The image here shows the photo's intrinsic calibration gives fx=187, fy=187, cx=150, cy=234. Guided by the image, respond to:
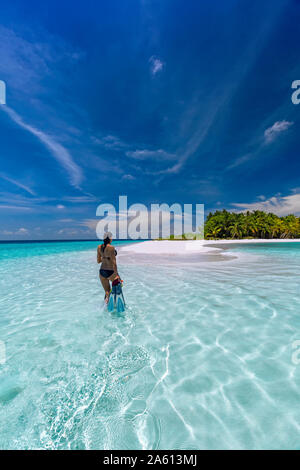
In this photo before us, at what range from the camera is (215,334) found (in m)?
4.30

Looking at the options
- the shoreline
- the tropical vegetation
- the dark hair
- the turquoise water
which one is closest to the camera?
the turquoise water

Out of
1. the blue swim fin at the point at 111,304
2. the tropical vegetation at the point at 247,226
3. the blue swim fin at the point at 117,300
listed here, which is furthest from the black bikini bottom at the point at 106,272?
the tropical vegetation at the point at 247,226

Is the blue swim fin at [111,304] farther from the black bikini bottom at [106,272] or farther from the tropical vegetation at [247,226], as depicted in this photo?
the tropical vegetation at [247,226]

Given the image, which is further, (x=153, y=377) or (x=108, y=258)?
(x=108, y=258)

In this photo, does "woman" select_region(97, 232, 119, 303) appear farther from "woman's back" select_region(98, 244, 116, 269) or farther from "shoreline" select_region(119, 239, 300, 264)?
"shoreline" select_region(119, 239, 300, 264)

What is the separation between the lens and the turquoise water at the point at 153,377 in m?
2.17

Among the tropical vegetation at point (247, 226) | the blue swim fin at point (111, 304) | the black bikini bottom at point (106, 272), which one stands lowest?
the blue swim fin at point (111, 304)

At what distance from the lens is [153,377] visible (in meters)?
3.04

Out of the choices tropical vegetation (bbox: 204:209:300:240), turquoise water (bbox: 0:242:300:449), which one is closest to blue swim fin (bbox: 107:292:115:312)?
turquoise water (bbox: 0:242:300:449)

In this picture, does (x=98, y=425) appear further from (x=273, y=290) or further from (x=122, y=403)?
(x=273, y=290)

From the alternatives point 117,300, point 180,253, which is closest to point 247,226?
point 180,253

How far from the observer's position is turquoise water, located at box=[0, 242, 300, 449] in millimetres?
2166

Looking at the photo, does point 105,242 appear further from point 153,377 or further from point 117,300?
point 153,377
